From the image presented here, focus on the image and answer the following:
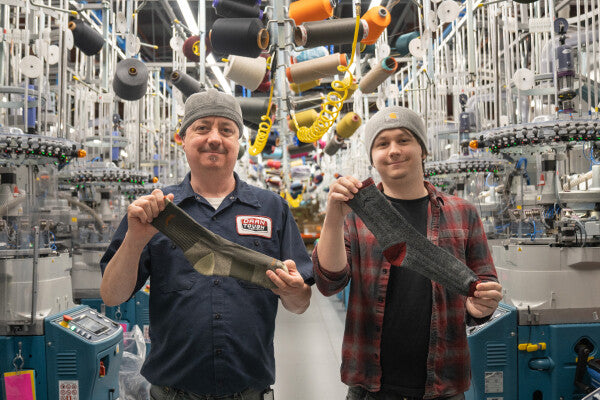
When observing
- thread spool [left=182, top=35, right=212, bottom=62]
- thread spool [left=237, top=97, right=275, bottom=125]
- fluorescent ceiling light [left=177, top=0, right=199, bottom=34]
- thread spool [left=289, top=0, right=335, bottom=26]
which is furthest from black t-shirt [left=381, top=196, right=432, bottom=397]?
fluorescent ceiling light [left=177, top=0, right=199, bottom=34]

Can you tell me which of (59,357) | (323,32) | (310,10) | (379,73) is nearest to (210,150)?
(323,32)

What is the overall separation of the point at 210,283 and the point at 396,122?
786mm

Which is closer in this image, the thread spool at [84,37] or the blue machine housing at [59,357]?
the blue machine housing at [59,357]

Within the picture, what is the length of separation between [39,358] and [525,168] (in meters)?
3.16

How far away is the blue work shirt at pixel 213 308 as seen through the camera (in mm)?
1566

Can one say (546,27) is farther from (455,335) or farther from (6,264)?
(6,264)

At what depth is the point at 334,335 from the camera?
632cm

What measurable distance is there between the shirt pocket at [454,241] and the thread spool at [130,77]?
2.67 metres

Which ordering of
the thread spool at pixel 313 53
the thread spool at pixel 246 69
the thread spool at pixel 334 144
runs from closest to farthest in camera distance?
the thread spool at pixel 246 69 < the thread spool at pixel 313 53 < the thread spool at pixel 334 144

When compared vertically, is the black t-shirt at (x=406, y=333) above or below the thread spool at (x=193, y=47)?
below

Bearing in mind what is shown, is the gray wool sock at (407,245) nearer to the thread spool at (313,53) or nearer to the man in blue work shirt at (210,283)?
the man in blue work shirt at (210,283)

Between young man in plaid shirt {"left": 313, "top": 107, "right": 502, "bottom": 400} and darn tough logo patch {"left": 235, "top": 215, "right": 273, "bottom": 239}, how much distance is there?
185mm

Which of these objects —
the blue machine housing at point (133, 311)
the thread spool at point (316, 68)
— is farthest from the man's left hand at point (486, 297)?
the blue machine housing at point (133, 311)

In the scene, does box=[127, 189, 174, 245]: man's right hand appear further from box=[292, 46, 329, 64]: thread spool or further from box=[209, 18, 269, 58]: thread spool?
box=[292, 46, 329, 64]: thread spool
